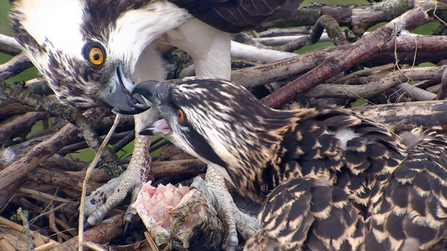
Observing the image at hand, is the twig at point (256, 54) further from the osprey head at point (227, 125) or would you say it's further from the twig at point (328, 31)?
the osprey head at point (227, 125)

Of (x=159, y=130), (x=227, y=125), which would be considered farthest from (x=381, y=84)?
(x=159, y=130)

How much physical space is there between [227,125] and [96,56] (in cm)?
86

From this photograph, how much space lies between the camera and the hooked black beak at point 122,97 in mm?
2686

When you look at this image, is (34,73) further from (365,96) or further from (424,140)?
(424,140)

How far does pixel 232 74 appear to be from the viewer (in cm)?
347

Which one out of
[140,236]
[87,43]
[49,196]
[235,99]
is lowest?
[140,236]

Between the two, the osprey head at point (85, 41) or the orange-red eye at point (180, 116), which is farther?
the osprey head at point (85, 41)

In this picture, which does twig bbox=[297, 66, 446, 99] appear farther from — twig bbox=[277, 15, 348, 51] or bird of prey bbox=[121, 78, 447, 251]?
bird of prey bbox=[121, 78, 447, 251]

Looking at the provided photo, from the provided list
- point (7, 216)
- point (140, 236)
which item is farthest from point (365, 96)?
point (7, 216)

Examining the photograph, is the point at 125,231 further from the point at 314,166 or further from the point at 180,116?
the point at 314,166

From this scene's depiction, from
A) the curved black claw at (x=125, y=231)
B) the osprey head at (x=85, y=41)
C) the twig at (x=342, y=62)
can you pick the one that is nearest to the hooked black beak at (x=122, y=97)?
the osprey head at (x=85, y=41)

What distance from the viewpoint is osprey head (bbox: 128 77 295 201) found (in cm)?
227

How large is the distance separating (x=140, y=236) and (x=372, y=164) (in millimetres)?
1231

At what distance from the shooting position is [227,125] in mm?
2264
